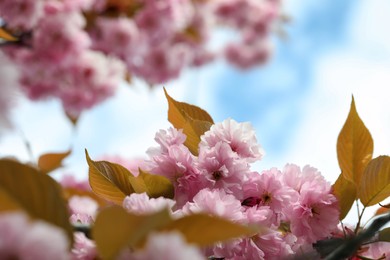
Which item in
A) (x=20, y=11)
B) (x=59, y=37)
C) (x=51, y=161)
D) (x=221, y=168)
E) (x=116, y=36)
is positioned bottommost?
(x=221, y=168)

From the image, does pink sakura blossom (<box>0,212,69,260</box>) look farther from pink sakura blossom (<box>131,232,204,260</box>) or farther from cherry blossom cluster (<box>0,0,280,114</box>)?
cherry blossom cluster (<box>0,0,280,114</box>)

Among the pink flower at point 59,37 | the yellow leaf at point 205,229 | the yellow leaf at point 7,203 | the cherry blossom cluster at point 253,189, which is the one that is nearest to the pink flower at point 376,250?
the cherry blossom cluster at point 253,189

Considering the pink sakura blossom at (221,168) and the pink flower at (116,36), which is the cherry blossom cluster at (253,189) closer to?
the pink sakura blossom at (221,168)

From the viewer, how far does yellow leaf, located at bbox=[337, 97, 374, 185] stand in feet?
2.54

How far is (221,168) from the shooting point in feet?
2.24

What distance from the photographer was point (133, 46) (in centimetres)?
374

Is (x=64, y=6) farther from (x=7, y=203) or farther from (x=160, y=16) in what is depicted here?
(x=7, y=203)

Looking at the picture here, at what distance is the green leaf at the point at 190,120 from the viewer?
75 cm

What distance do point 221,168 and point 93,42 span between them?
309 cm

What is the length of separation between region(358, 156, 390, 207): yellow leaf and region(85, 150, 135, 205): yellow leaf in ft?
0.97

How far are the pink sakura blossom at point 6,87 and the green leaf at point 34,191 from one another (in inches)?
1.2

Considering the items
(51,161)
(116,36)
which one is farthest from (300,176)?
(116,36)

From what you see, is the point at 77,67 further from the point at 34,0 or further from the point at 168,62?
the point at 168,62

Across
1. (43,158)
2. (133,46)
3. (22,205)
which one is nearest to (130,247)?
(22,205)
